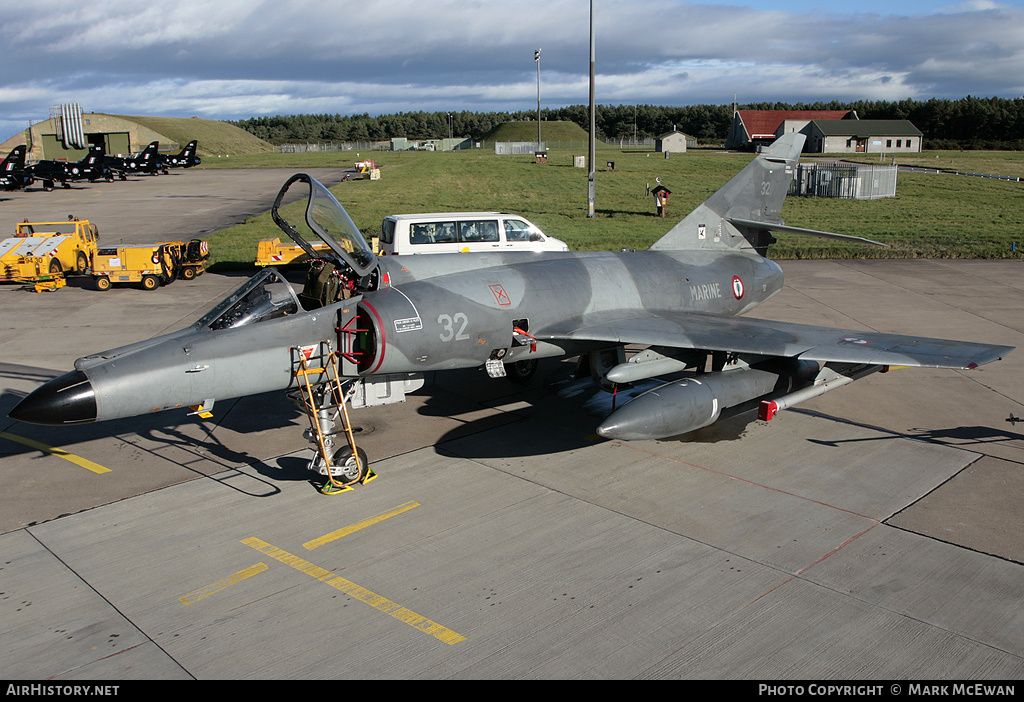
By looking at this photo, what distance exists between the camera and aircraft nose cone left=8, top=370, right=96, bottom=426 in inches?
299

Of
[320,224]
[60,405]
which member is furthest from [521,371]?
[60,405]

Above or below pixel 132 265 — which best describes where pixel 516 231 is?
above

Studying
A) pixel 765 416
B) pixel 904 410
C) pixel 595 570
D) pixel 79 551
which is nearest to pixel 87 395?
pixel 79 551

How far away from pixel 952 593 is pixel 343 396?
264 inches

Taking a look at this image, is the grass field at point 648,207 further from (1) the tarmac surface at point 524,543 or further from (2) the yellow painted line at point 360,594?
(2) the yellow painted line at point 360,594

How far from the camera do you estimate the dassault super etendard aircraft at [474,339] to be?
8.30 metres

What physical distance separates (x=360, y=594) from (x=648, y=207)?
117ft

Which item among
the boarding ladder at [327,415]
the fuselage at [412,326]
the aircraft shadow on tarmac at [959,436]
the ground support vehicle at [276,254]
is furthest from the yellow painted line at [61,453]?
the ground support vehicle at [276,254]

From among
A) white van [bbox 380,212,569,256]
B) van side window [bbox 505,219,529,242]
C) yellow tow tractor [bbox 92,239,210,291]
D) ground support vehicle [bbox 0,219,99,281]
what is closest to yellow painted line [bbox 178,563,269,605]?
white van [bbox 380,212,569,256]

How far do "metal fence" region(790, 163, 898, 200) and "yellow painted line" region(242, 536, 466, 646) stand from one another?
42290 millimetres

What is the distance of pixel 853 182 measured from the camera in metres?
44.1

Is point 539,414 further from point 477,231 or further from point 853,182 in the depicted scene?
point 853,182

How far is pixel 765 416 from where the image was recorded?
9.45 metres
